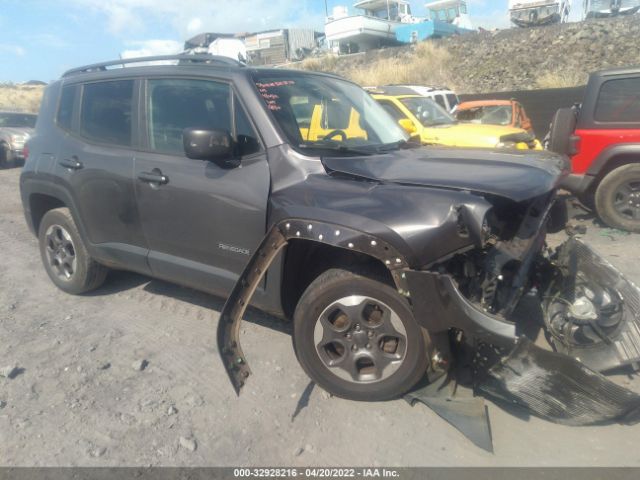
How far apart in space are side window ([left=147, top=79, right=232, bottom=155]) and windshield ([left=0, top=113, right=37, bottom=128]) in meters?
13.7

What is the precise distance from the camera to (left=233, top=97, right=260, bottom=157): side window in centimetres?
320

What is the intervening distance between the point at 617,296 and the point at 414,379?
1.47 meters

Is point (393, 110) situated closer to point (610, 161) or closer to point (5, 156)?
point (610, 161)

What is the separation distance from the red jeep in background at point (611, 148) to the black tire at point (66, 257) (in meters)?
5.31

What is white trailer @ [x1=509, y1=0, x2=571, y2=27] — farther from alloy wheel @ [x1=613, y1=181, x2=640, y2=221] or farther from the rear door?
the rear door

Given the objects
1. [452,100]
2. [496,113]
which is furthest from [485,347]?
[452,100]

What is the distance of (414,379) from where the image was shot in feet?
9.14

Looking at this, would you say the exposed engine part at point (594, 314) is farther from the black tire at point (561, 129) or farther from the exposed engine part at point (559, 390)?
the black tire at point (561, 129)

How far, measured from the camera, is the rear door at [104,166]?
378 cm

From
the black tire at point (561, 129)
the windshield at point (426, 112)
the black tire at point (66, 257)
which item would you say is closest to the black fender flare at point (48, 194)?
the black tire at point (66, 257)

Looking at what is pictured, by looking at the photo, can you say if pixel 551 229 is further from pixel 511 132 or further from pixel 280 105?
pixel 511 132

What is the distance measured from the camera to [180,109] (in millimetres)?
3555

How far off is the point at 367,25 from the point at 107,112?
28.7m

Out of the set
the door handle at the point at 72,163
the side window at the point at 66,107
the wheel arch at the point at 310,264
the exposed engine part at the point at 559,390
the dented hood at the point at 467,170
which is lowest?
the exposed engine part at the point at 559,390
